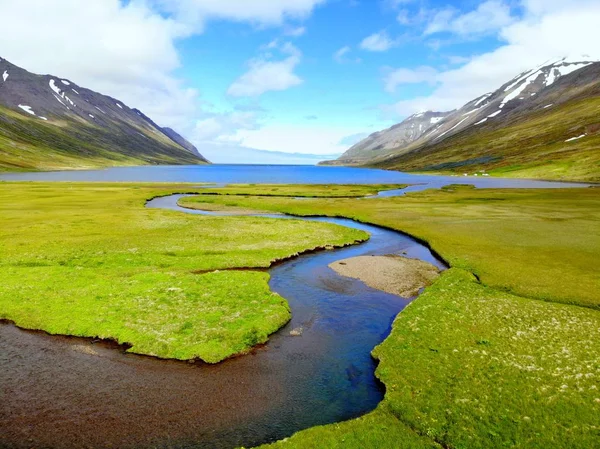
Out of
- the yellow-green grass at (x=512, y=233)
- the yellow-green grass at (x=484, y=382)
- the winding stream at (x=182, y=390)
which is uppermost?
the yellow-green grass at (x=512, y=233)

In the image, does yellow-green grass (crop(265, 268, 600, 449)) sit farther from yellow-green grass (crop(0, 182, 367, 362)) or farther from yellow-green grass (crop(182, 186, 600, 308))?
yellow-green grass (crop(0, 182, 367, 362))

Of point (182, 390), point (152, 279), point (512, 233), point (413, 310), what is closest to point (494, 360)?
point (413, 310)

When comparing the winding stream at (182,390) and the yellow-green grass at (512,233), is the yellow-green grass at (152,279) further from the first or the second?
the yellow-green grass at (512,233)

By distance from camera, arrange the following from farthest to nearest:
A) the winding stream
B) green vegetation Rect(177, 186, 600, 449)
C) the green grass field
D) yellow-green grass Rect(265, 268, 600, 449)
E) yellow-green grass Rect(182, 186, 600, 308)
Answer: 1. yellow-green grass Rect(182, 186, 600, 308)
2. the winding stream
3. the green grass field
4. green vegetation Rect(177, 186, 600, 449)
5. yellow-green grass Rect(265, 268, 600, 449)

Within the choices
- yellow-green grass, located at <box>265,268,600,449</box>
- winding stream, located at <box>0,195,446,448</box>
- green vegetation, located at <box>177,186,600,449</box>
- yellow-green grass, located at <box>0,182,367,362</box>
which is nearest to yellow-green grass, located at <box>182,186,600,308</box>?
green vegetation, located at <box>177,186,600,449</box>

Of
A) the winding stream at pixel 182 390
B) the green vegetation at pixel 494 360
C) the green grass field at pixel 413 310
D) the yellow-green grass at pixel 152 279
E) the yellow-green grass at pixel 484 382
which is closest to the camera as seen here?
the yellow-green grass at pixel 484 382

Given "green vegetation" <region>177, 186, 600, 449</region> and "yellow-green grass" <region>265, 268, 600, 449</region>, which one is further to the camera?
"green vegetation" <region>177, 186, 600, 449</region>

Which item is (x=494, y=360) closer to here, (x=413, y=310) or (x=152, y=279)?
(x=413, y=310)

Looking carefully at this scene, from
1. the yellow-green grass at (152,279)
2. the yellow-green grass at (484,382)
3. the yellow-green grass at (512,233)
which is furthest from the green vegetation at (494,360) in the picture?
the yellow-green grass at (152,279)
